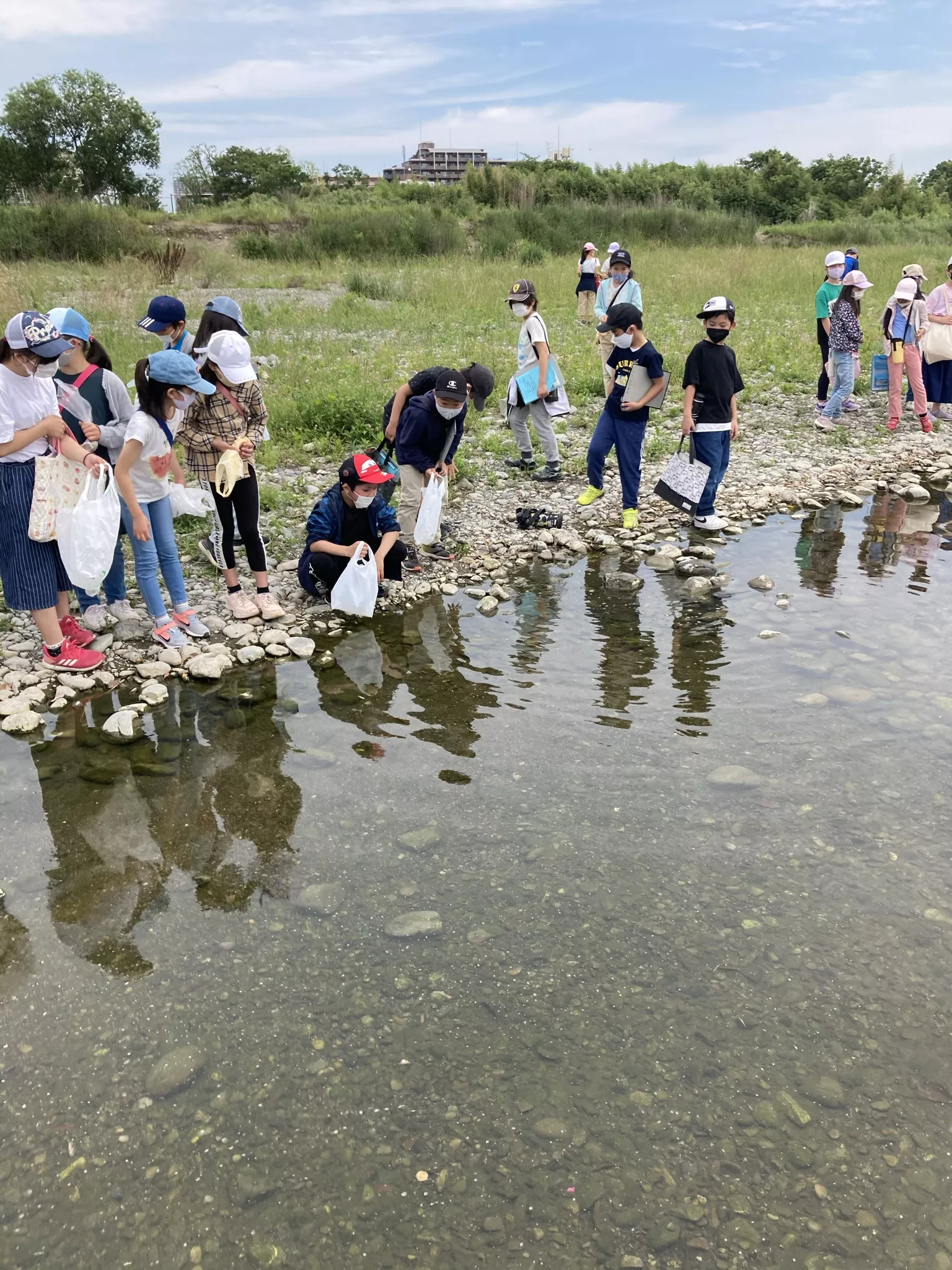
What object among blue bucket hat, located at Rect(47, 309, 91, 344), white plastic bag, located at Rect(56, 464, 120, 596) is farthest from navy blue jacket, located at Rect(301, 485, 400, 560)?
blue bucket hat, located at Rect(47, 309, 91, 344)

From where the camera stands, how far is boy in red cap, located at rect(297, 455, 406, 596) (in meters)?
5.38

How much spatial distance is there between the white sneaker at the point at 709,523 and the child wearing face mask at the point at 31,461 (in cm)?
472

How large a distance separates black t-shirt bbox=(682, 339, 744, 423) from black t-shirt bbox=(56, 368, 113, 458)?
4007 millimetres

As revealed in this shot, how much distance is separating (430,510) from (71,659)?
254 centimetres

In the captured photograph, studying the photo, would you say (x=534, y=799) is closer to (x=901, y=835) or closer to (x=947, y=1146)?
(x=901, y=835)

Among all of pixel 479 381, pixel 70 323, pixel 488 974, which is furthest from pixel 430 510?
pixel 488 974

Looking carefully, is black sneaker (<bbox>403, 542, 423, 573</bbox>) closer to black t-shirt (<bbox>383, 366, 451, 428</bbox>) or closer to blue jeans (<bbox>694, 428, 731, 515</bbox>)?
black t-shirt (<bbox>383, 366, 451, 428</bbox>)

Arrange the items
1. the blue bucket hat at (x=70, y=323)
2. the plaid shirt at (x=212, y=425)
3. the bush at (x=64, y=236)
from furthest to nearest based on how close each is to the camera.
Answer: the bush at (x=64, y=236)
the plaid shirt at (x=212, y=425)
the blue bucket hat at (x=70, y=323)

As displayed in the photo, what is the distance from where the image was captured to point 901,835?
348 centimetres

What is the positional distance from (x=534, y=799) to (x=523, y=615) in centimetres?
210

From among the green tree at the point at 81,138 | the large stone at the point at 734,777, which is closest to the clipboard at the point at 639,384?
the large stone at the point at 734,777

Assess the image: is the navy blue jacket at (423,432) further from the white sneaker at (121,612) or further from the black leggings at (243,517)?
the white sneaker at (121,612)

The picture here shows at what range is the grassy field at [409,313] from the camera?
30.6 feet

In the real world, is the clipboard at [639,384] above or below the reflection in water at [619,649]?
above
